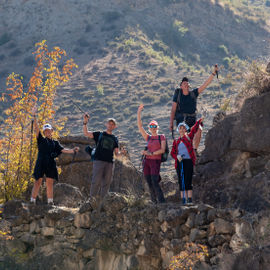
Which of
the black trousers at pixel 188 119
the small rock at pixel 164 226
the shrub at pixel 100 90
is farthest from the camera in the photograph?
the shrub at pixel 100 90

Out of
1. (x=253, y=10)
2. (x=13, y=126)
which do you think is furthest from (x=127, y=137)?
(x=253, y=10)

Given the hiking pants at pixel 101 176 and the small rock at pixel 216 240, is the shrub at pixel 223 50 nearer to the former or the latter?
the hiking pants at pixel 101 176

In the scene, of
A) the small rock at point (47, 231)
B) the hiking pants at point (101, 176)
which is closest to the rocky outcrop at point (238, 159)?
the hiking pants at point (101, 176)

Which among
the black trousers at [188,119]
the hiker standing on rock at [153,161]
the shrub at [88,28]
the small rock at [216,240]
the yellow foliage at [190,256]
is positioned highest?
the shrub at [88,28]

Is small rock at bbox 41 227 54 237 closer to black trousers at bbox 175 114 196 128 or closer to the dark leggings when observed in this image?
the dark leggings

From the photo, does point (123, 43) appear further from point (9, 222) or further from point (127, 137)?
point (9, 222)

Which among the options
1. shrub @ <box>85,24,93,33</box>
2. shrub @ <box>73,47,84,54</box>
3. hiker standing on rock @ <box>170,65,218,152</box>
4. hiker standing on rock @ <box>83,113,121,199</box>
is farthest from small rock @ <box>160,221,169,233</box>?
shrub @ <box>85,24,93,33</box>

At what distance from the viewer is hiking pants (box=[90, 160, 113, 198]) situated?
384 inches

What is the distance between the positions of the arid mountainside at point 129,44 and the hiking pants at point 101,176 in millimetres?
33393

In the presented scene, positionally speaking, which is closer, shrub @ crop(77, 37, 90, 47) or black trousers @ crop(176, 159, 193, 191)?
black trousers @ crop(176, 159, 193, 191)

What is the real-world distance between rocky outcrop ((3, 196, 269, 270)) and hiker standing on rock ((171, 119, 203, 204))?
34 centimetres

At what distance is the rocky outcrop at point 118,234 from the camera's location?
7.04 m

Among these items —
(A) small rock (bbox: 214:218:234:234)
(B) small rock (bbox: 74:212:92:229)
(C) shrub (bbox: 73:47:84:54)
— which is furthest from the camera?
(C) shrub (bbox: 73:47:84:54)

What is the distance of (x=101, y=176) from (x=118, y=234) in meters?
1.25
